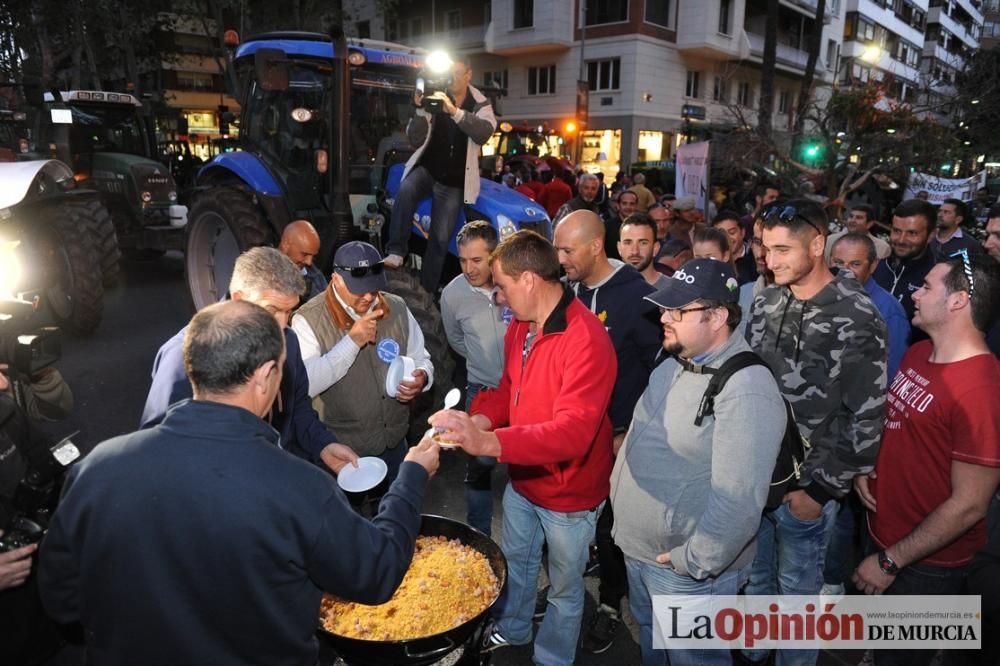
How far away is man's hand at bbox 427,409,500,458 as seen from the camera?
93.4 inches

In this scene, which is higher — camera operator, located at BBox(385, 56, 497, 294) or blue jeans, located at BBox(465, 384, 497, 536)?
camera operator, located at BBox(385, 56, 497, 294)

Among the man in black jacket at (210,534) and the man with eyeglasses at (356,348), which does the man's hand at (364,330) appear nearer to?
the man with eyeglasses at (356,348)

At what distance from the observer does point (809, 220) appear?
2938mm

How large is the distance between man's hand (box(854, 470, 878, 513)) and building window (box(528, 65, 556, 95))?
100 feet

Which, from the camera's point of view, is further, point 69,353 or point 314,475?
point 69,353

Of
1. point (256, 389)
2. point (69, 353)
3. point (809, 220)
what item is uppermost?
point (809, 220)

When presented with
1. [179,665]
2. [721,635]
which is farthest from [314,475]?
[721,635]

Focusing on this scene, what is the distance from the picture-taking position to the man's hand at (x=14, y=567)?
78.5 inches

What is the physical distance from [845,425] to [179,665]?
269 cm

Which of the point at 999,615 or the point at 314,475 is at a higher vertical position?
the point at 314,475

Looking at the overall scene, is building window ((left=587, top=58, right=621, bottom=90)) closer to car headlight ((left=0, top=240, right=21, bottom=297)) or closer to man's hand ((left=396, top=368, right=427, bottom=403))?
car headlight ((left=0, top=240, right=21, bottom=297))

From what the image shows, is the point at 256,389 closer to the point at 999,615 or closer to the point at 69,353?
the point at 999,615

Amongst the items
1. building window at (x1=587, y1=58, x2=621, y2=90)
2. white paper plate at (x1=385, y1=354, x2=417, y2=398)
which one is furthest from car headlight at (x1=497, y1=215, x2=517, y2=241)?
building window at (x1=587, y1=58, x2=621, y2=90)

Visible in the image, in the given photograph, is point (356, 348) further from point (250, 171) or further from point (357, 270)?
point (250, 171)
